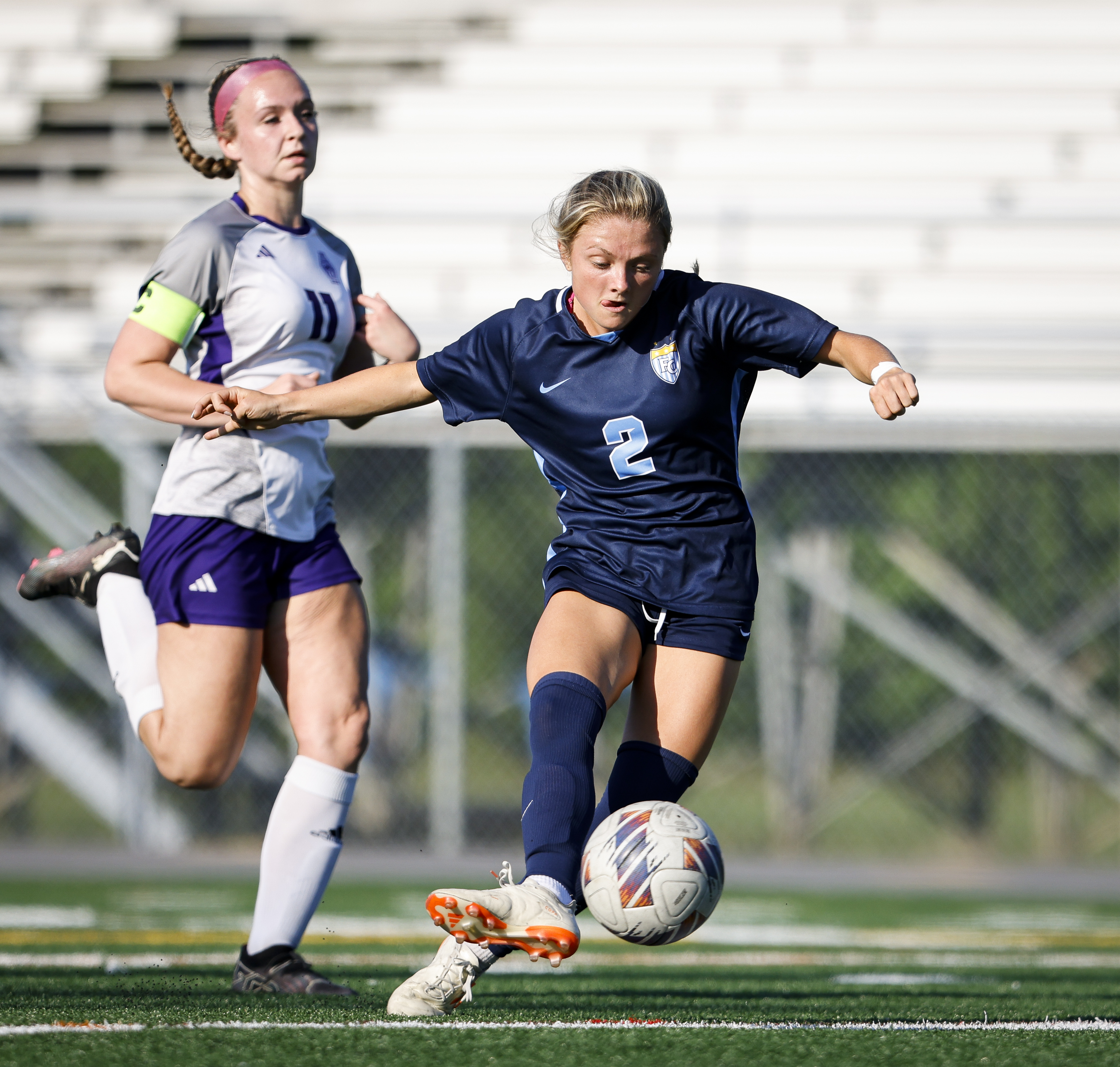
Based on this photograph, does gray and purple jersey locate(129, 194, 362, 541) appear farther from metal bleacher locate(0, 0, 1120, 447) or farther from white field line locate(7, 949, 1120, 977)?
metal bleacher locate(0, 0, 1120, 447)

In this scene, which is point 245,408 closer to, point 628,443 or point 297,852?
point 628,443

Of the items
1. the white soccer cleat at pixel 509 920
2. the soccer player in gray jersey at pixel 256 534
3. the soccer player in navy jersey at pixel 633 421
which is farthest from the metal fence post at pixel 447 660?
the white soccer cleat at pixel 509 920

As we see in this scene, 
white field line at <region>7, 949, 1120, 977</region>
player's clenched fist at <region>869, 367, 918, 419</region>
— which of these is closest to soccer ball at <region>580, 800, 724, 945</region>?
player's clenched fist at <region>869, 367, 918, 419</region>

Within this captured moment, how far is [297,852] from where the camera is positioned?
3.88 m

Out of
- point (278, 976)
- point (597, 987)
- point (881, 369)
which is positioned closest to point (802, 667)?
point (597, 987)

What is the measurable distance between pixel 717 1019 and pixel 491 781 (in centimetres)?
879

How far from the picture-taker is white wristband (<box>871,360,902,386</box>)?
3158 mm

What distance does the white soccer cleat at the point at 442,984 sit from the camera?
307 centimetres

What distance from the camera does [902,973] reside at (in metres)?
4.78

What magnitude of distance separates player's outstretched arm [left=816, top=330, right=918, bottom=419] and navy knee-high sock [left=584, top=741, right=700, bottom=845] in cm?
86

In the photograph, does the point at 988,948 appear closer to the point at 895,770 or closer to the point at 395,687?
the point at 895,770

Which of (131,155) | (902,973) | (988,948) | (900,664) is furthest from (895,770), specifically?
(131,155)

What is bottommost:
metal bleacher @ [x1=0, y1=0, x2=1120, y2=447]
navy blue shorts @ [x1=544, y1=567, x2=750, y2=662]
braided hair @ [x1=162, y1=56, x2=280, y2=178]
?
navy blue shorts @ [x1=544, y1=567, x2=750, y2=662]

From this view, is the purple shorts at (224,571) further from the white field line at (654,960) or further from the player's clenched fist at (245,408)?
the white field line at (654,960)
